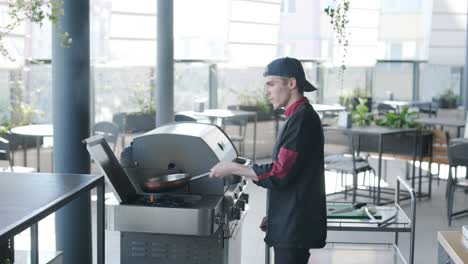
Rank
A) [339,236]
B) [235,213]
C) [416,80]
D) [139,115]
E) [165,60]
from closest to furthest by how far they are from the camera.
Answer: [235,213] → [339,236] → [165,60] → [139,115] → [416,80]

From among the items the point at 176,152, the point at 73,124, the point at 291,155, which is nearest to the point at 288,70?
the point at 291,155

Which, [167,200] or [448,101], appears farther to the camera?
[448,101]

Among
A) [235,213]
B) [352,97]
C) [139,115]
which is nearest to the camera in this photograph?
[235,213]

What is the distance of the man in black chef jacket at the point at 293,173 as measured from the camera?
273 cm

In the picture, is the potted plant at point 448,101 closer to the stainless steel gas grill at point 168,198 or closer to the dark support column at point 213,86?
the dark support column at point 213,86

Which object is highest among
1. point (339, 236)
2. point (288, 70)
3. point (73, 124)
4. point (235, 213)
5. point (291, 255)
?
point (288, 70)

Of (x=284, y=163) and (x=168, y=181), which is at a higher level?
(x=284, y=163)

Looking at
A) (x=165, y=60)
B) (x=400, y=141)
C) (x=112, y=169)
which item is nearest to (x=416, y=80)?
(x=400, y=141)

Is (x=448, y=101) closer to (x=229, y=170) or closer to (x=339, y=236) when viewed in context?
(x=339, y=236)

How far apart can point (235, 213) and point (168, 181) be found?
371 millimetres

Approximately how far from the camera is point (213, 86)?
8.66 meters

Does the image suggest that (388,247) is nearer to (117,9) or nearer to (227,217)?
(227,217)

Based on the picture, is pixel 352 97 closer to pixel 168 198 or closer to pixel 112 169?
pixel 168 198

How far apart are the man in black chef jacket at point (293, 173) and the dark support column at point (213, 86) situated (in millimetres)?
5821
